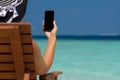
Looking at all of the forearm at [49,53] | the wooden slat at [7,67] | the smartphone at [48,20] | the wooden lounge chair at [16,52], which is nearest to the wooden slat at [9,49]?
the wooden lounge chair at [16,52]

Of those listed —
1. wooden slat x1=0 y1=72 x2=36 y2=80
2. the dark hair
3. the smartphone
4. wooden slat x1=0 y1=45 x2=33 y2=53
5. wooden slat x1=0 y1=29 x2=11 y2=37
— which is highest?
the dark hair

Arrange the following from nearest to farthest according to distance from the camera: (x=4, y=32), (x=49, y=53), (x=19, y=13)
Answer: (x=4, y=32), (x=19, y=13), (x=49, y=53)

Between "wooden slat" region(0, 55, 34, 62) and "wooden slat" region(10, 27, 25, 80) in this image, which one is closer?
"wooden slat" region(10, 27, 25, 80)

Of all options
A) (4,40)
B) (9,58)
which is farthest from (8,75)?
(4,40)

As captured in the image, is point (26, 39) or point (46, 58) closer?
point (26, 39)

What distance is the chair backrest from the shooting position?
9.26 feet

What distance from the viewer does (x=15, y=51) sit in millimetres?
2900

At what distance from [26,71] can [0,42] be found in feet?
0.83

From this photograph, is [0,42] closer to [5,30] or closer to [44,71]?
[5,30]

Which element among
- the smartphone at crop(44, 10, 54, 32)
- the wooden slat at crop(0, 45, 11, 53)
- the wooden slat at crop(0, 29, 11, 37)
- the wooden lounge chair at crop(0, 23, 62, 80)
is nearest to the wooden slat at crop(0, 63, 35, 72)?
the wooden lounge chair at crop(0, 23, 62, 80)

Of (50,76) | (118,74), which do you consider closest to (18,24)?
(50,76)

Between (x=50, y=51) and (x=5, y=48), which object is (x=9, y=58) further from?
(x=50, y=51)

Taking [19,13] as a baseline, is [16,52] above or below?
below

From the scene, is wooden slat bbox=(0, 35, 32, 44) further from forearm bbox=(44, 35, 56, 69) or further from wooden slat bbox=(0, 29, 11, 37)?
forearm bbox=(44, 35, 56, 69)
